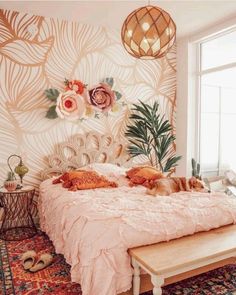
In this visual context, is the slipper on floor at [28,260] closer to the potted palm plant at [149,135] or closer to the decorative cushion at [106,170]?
the decorative cushion at [106,170]

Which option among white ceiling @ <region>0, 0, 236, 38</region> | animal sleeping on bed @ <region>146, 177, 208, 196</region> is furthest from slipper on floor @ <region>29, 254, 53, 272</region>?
white ceiling @ <region>0, 0, 236, 38</region>

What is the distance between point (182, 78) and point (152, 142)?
1.19m

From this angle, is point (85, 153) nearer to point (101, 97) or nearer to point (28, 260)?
point (101, 97)

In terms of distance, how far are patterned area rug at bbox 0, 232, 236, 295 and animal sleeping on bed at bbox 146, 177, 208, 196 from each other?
0.80 m

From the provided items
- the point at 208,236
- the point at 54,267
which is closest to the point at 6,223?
the point at 54,267

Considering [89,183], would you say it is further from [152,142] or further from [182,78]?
[182,78]

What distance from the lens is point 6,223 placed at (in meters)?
3.55

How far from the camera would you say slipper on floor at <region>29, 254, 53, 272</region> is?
244cm

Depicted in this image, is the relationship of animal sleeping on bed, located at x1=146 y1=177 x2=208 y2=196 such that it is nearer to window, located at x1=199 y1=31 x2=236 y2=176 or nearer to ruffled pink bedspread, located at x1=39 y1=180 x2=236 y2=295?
ruffled pink bedspread, located at x1=39 y1=180 x2=236 y2=295

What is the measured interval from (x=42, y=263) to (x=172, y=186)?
4.79 feet

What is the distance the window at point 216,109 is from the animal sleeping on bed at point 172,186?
66.9 inches

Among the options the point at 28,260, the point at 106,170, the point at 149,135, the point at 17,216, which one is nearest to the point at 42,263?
the point at 28,260

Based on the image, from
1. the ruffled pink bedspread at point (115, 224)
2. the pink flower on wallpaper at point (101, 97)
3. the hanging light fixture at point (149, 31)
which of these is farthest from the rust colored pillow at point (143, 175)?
the hanging light fixture at point (149, 31)

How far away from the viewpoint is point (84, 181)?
3078mm
